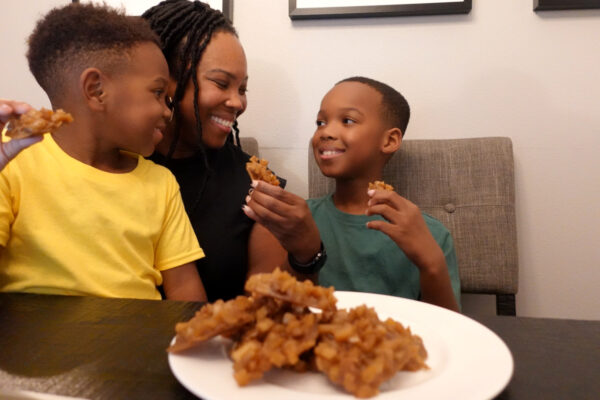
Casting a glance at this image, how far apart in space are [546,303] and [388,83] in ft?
3.06

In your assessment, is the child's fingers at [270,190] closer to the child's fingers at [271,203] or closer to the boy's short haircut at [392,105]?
the child's fingers at [271,203]

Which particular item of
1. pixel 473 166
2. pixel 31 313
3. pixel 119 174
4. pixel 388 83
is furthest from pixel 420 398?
pixel 388 83

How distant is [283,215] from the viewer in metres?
0.99

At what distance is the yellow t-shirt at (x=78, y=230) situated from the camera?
841 millimetres

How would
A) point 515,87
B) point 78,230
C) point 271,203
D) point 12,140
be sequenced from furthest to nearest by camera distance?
1. point 515,87
2. point 271,203
3. point 78,230
4. point 12,140

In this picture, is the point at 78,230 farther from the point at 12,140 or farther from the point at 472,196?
the point at 472,196

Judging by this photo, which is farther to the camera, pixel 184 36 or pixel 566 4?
pixel 566 4

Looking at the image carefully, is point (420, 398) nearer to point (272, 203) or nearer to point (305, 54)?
point (272, 203)

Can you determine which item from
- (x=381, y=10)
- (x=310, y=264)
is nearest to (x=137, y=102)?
(x=310, y=264)

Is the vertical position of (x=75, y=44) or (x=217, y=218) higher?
(x=75, y=44)

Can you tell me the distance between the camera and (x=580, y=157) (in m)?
1.47

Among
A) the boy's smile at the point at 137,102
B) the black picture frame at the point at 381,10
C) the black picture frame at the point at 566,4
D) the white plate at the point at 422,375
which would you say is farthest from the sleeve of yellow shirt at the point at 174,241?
the black picture frame at the point at 566,4

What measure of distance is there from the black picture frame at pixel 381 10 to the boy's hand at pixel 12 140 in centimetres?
105

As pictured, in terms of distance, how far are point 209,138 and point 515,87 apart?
3.36 ft
